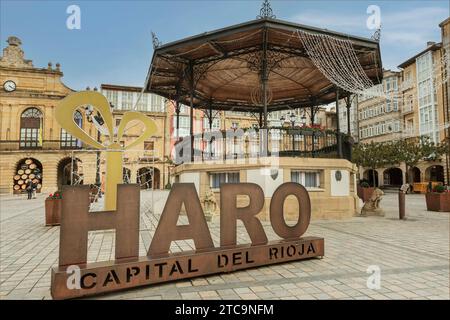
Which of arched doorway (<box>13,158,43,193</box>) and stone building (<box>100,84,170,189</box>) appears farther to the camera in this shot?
stone building (<box>100,84,170,189</box>)

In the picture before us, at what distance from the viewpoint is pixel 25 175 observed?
40875mm

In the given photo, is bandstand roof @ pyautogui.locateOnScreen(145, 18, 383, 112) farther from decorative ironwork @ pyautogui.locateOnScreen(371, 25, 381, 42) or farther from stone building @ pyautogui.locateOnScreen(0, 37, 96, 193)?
stone building @ pyautogui.locateOnScreen(0, 37, 96, 193)

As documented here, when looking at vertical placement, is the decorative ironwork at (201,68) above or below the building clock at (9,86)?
below

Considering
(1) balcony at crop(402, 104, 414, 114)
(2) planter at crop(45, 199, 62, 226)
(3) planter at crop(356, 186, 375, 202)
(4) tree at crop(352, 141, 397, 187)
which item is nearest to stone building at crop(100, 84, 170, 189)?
(4) tree at crop(352, 141, 397, 187)

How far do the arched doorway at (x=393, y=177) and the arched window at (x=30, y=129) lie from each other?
2125 inches

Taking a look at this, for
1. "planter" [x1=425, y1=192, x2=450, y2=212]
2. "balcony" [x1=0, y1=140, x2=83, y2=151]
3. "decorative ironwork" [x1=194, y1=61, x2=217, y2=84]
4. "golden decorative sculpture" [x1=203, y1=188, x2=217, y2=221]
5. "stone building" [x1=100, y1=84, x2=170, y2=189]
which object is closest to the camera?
"golden decorative sculpture" [x1=203, y1=188, x2=217, y2=221]

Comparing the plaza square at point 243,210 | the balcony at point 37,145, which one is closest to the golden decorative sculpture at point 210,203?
the plaza square at point 243,210

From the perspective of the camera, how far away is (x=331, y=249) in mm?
7020

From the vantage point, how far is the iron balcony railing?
12359mm

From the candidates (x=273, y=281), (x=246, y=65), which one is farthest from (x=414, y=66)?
(x=273, y=281)

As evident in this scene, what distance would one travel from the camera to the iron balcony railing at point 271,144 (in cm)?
1236

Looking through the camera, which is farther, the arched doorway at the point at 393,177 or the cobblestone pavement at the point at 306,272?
the arched doorway at the point at 393,177

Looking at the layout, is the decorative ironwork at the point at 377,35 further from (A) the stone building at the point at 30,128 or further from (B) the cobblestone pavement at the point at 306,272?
(A) the stone building at the point at 30,128
